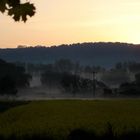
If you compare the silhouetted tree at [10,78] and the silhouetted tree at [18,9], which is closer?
the silhouetted tree at [18,9]

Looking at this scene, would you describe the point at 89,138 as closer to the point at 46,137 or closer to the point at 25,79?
the point at 46,137

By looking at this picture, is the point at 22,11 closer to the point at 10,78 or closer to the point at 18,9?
the point at 18,9

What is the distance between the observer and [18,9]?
8094 mm

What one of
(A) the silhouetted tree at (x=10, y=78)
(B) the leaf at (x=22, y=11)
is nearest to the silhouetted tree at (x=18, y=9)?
(B) the leaf at (x=22, y=11)

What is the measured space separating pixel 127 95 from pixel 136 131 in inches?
3875

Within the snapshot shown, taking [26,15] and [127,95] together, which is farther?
[127,95]

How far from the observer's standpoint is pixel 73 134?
1636 centimetres

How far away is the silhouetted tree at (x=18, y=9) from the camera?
807 cm

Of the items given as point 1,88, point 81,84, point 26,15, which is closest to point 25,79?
point 81,84

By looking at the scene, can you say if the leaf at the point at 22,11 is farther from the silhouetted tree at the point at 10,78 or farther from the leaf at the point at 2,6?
the silhouetted tree at the point at 10,78

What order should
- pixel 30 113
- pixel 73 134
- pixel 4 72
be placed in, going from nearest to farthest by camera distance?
1. pixel 73 134
2. pixel 30 113
3. pixel 4 72

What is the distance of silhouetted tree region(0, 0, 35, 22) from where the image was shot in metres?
8.07

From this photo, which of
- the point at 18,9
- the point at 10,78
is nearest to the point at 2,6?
the point at 18,9

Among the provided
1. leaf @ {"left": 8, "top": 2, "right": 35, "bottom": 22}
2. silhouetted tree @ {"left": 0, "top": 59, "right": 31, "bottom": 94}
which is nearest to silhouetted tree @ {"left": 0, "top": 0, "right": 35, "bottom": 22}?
leaf @ {"left": 8, "top": 2, "right": 35, "bottom": 22}
